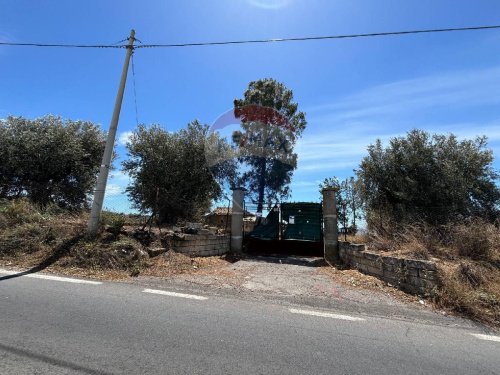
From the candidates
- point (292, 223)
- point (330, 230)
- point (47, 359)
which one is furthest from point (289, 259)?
point (47, 359)

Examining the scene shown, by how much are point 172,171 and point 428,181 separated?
436 inches

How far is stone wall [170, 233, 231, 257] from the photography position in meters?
9.73

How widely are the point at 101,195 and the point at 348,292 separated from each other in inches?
259

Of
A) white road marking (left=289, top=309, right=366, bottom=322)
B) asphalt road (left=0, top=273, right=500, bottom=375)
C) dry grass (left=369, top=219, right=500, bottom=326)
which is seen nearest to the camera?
asphalt road (left=0, top=273, right=500, bottom=375)

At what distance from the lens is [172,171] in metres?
16.5

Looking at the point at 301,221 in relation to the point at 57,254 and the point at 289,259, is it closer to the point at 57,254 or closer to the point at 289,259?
the point at 289,259

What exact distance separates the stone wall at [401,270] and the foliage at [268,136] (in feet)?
48.4

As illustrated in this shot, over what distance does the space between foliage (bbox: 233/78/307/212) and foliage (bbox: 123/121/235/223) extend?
5.92 meters

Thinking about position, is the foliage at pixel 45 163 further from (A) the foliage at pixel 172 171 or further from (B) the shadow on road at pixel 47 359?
(B) the shadow on road at pixel 47 359

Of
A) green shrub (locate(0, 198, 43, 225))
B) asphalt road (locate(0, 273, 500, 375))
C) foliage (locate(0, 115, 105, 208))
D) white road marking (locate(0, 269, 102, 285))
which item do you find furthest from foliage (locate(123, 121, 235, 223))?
asphalt road (locate(0, 273, 500, 375))

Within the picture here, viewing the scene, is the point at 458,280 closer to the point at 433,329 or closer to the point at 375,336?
the point at 433,329

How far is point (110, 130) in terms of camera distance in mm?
9445

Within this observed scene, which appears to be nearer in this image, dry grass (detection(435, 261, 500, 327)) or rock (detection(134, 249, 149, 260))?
dry grass (detection(435, 261, 500, 327))

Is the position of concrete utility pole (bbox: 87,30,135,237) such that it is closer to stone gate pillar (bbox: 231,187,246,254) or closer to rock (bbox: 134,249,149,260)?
rock (bbox: 134,249,149,260)
